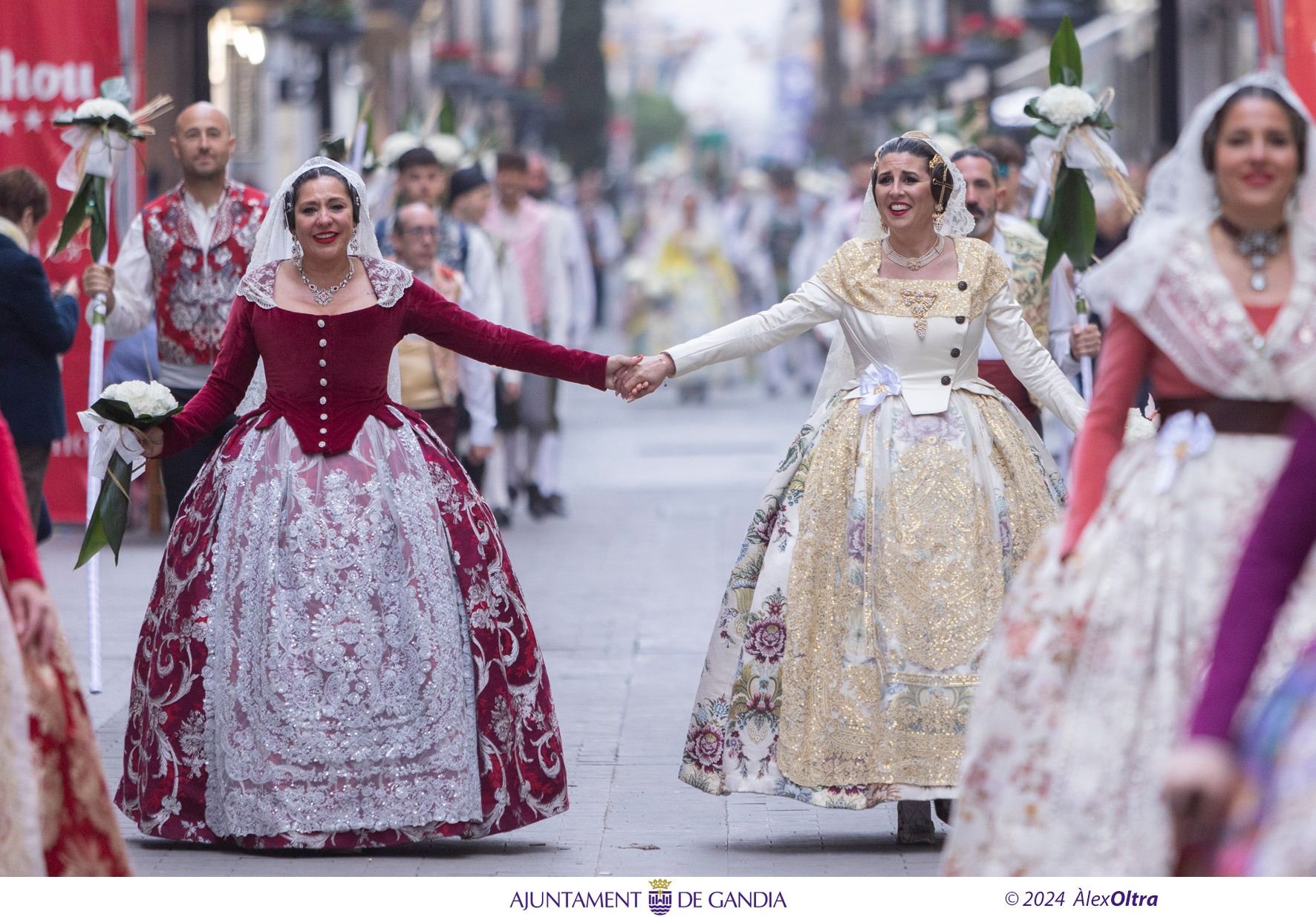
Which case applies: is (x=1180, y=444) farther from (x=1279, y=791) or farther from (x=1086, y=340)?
(x=1086, y=340)

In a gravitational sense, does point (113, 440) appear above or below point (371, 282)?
below

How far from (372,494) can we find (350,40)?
469 inches

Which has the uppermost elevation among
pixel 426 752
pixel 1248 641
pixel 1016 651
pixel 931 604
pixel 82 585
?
pixel 1248 641

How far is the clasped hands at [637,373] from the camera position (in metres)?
6.14

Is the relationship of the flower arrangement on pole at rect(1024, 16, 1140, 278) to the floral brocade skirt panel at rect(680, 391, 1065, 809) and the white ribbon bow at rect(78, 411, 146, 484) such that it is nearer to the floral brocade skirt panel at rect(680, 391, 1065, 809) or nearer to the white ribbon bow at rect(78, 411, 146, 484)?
the floral brocade skirt panel at rect(680, 391, 1065, 809)

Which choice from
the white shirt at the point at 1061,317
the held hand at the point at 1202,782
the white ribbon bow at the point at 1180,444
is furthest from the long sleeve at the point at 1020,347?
the held hand at the point at 1202,782

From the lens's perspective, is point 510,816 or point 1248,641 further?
point 510,816

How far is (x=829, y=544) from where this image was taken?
5.87 metres

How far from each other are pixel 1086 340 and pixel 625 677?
2440 millimetres

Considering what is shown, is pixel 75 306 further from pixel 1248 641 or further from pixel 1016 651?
pixel 1248 641

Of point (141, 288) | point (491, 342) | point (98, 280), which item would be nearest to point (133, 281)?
point (141, 288)

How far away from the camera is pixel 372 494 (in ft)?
19.2

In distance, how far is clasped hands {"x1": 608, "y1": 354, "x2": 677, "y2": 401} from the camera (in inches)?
242

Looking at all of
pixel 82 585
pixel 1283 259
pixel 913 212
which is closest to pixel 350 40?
pixel 82 585
